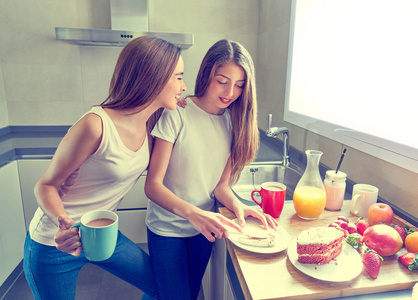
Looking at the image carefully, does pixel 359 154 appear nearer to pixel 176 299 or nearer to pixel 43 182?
pixel 176 299

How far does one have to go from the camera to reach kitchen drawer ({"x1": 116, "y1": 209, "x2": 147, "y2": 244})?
203cm

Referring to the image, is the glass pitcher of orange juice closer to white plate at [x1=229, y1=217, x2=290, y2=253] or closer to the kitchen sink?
white plate at [x1=229, y1=217, x2=290, y2=253]

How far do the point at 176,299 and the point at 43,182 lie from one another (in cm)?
57

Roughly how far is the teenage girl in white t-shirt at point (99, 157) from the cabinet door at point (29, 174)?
1002 mm

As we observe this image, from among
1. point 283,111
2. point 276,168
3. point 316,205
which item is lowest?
point 276,168

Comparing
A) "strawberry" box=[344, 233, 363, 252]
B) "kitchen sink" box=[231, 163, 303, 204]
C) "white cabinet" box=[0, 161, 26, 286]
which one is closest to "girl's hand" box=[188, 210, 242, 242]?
"strawberry" box=[344, 233, 363, 252]

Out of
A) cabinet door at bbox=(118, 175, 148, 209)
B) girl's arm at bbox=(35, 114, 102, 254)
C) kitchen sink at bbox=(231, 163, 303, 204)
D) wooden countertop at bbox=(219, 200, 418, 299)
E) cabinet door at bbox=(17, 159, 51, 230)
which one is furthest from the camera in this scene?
cabinet door at bbox=(118, 175, 148, 209)

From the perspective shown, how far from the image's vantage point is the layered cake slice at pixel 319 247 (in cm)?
72

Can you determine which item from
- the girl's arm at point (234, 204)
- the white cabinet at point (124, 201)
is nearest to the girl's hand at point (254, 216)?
the girl's arm at point (234, 204)

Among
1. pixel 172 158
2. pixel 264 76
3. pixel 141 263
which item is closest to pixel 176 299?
pixel 141 263

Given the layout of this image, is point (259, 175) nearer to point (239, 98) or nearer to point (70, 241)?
point (239, 98)

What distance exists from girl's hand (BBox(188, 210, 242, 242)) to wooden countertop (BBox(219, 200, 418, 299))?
0.06 meters

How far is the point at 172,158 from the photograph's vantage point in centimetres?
110

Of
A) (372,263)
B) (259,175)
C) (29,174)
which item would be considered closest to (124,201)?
(29,174)
